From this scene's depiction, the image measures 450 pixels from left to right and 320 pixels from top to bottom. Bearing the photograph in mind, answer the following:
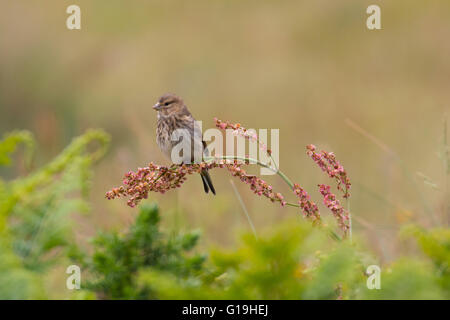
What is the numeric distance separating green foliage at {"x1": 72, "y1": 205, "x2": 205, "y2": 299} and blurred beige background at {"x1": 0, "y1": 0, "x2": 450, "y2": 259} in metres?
4.63

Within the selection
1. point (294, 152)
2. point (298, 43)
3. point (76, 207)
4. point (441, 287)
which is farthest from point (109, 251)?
point (298, 43)

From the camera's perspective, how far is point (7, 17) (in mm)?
11523

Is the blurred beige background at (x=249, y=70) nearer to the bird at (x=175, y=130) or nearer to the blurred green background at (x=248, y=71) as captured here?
the blurred green background at (x=248, y=71)

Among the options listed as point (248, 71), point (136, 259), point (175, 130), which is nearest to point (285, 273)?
point (136, 259)

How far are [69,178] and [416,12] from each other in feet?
31.1

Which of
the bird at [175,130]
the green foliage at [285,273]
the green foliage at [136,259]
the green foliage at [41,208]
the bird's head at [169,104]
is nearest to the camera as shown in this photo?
the green foliage at [285,273]

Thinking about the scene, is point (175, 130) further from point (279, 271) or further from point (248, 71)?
point (248, 71)

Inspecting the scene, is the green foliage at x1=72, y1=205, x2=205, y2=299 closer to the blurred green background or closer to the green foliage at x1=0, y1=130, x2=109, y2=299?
the green foliage at x1=0, y1=130, x2=109, y2=299

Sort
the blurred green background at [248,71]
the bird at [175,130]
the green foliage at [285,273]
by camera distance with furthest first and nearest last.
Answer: the blurred green background at [248,71]
the bird at [175,130]
the green foliage at [285,273]

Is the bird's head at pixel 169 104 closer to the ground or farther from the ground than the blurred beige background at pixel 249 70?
closer to the ground

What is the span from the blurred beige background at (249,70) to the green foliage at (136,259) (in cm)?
463

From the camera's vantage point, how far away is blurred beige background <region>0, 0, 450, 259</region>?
26.2ft

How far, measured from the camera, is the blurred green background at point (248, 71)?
7.96 metres

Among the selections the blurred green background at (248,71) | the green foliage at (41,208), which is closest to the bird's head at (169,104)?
the green foliage at (41,208)
